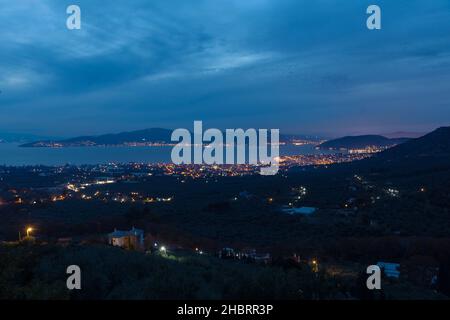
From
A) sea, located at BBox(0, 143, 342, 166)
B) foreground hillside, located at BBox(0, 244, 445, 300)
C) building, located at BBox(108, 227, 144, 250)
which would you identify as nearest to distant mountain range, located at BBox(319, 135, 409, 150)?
sea, located at BBox(0, 143, 342, 166)

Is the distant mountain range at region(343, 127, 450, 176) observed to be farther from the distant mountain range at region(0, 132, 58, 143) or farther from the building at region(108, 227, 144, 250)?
the distant mountain range at region(0, 132, 58, 143)

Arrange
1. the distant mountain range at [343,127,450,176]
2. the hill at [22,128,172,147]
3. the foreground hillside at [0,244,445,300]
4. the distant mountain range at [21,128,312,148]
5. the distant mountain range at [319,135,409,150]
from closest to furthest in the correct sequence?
the foreground hillside at [0,244,445,300] < the distant mountain range at [343,127,450,176] < the distant mountain range at [319,135,409,150] < the distant mountain range at [21,128,312,148] < the hill at [22,128,172,147]

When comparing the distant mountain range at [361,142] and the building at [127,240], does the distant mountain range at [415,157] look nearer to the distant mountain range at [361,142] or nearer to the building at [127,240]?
the building at [127,240]

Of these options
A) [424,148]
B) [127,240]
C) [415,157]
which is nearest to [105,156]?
[424,148]

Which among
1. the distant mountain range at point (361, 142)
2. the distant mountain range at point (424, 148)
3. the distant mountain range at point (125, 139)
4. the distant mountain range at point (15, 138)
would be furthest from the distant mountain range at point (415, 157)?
the distant mountain range at point (15, 138)
